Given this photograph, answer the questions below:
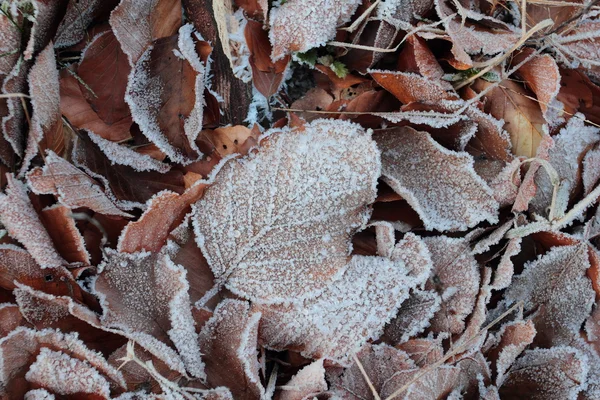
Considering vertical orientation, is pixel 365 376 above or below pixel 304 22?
below

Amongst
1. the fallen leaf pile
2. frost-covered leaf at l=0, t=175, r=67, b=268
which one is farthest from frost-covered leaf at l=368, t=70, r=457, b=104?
frost-covered leaf at l=0, t=175, r=67, b=268

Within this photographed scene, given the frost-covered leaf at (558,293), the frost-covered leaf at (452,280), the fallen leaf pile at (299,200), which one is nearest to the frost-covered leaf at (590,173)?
the fallen leaf pile at (299,200)

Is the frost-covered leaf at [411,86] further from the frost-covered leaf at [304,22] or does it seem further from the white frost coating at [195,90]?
the white frost coating at [195,90]

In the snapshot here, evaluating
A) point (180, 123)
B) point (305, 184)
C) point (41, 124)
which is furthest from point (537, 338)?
point (41, 124)

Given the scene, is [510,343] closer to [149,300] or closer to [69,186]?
[149,300]

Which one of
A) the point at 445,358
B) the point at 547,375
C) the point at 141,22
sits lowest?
the point at 547,375

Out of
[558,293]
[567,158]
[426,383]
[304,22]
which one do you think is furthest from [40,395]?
[567,158]
